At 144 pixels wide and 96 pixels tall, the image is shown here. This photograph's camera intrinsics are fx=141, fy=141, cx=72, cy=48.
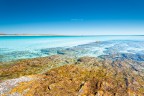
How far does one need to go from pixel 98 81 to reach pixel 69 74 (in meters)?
3.59

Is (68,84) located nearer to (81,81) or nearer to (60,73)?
(81,81)

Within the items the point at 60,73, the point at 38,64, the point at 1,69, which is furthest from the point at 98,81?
the point at 1,69

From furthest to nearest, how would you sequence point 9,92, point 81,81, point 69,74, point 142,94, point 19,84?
1. point 69,74
2. point 81,81
3. point 19,84
4. point 142,94
5. point 9,92

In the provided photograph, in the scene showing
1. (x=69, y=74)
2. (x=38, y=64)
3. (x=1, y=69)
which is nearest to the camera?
(x=69, y=74)

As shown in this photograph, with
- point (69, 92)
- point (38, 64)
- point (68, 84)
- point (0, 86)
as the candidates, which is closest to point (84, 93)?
point (69, 92)

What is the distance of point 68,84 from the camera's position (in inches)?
514

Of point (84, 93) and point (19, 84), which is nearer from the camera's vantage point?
point (84, 93)

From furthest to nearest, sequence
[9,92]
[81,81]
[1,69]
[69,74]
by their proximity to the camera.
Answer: [1,69]
[69,74]
[81,81]
[9,92]

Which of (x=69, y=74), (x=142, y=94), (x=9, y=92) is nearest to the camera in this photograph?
(x=9, y=92)

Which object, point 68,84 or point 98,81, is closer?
point 68,84

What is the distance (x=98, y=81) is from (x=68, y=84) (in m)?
3.06

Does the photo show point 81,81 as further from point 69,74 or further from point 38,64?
point 38,64

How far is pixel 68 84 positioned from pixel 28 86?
3.53 m

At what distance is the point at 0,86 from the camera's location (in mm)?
11875
